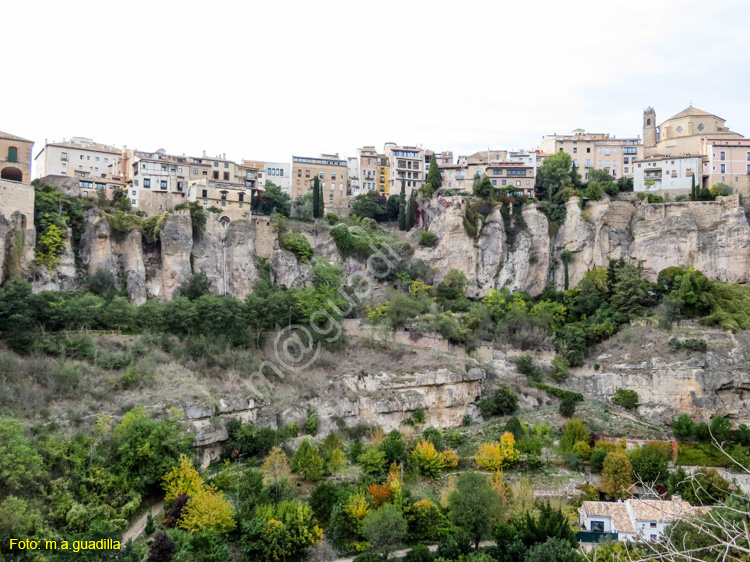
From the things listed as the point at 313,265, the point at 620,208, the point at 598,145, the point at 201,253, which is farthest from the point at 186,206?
the point at 598,145

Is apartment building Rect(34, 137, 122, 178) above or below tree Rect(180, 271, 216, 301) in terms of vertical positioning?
above

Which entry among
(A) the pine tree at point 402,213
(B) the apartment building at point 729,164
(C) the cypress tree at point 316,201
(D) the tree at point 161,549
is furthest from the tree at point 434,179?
(D) the tree at point 161,549

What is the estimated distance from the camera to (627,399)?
136 ft

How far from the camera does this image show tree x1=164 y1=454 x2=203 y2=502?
27656 millimetres

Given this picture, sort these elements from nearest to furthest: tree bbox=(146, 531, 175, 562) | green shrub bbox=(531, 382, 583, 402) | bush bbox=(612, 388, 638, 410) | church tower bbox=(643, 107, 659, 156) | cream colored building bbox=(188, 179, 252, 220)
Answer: tree bbox=(146, 531, 175, 562) → bush bbox=(612, 388, 638, 410) → green shrub bbox=(531, 382, 583, 402) → cream colored building bbox=(188, 179, 252, 220) → church tower bbox=(643, 107, 659, 156)

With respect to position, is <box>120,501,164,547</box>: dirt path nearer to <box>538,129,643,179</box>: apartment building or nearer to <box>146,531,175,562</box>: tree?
<box>146,531,175,562</box>: tree

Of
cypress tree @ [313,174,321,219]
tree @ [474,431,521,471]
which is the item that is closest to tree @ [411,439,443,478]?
tree @ [474,431,521,471]

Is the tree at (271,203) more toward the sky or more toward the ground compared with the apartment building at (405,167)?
more toward the ground

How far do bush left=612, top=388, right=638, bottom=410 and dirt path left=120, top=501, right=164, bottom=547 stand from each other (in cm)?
2603

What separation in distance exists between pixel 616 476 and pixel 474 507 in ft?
25.3

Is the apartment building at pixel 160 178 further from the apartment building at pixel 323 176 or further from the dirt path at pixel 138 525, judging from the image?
the dirt path at pixel 138 525

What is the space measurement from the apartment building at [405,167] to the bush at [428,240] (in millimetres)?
10651

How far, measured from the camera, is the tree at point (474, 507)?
87.3 feet

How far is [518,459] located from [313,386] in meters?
11.3
